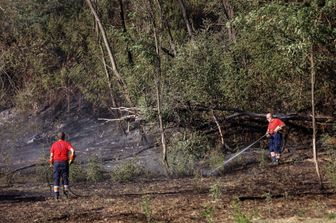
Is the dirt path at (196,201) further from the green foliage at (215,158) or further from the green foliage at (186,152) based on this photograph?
the green foliage at (186,152)

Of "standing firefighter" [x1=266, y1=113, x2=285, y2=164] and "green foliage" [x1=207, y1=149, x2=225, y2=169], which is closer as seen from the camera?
"standing firefighter" [x1=266, y1=113, x2=285, y2=164]

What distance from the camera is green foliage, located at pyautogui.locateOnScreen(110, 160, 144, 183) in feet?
71.2

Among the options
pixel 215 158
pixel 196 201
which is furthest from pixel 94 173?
pixel 196 201

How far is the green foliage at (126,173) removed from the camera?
71.2ft

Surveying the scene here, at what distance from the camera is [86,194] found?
58.6ft

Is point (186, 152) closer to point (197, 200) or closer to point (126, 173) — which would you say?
point (126, 173)

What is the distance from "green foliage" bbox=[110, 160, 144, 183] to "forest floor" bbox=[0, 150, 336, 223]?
896mm

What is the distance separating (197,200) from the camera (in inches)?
562

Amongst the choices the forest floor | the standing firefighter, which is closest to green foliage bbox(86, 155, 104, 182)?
the forest floor

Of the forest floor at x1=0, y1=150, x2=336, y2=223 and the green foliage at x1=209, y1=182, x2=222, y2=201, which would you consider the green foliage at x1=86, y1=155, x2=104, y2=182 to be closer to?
the forest floor at x1=0, y1=150, x2=336, y2=223

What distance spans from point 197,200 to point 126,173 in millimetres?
7948

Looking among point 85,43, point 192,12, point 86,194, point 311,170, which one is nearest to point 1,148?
point 85,43

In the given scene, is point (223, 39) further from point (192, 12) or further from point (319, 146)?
point (192, 12)

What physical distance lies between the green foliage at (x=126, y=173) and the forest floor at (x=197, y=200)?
90cm
